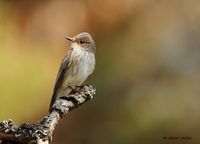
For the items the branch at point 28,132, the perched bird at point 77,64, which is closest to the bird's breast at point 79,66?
the perched bird at point 77,64

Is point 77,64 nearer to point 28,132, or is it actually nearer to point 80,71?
point 80,71

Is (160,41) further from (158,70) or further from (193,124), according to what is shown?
(193,124)

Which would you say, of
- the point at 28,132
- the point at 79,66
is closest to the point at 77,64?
the point at 79,66

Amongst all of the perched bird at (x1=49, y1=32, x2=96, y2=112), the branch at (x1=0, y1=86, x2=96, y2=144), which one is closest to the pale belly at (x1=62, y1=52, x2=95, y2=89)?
the perched bird at (x1=49, y1=32, x2=96, y2=112)

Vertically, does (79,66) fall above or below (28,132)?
above

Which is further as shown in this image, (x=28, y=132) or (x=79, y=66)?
(x=79, y=66)

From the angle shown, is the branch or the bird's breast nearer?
the branch

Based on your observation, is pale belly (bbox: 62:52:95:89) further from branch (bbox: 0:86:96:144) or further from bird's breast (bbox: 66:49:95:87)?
branch (bbox: 0:86:96:144)

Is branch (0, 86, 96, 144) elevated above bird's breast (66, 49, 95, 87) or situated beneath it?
situated beneath

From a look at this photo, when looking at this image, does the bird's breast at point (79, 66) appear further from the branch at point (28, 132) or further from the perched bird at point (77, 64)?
the branch at point (28, 132)
